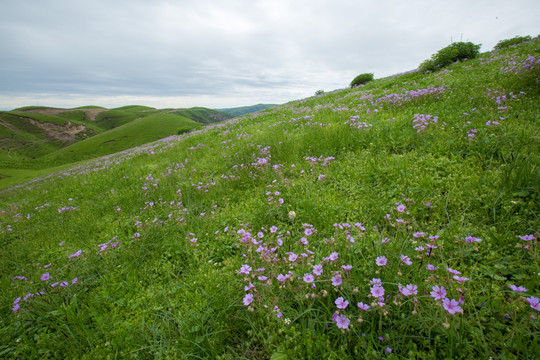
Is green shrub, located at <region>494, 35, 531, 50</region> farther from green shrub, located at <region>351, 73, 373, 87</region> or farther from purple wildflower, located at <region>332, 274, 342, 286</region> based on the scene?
purple wildflower, located at <region>332, 274, 342, 286</region>

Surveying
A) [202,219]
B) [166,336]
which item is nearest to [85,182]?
[202,219]

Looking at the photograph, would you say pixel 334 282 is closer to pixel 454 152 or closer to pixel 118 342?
pixel 118 342

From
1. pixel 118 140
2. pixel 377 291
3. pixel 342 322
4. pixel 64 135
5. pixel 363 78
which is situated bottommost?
pixel 118 140

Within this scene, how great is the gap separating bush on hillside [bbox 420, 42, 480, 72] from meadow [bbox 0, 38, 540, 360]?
10069 millimetres

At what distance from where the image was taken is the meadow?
181cm

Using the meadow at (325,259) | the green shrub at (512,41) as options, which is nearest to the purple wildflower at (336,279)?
the meadow at (325,259)

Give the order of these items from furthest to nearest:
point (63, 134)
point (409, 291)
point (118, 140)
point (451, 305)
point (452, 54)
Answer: point (63, 134) < point (118, 140) < point (452, 54) < point (409, 291) < point (451, 305)

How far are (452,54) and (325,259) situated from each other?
18.8 metres

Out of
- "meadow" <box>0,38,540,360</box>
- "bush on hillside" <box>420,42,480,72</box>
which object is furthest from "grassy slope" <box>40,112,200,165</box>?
"meadow" <box>0,38,540,360</box>

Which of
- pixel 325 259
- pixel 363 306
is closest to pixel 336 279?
pixel 325 259

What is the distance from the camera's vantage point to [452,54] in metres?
14.1

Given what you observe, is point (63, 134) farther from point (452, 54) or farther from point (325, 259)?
point (325, 259)

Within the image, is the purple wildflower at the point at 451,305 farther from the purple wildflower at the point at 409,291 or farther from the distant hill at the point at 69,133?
the distant hill at the point at 69,133

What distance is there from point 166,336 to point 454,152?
5453 millimetres
